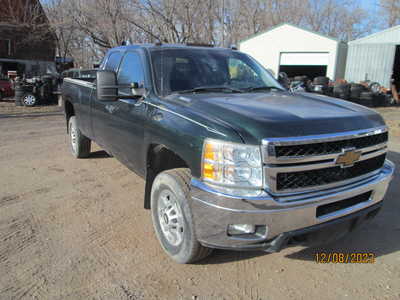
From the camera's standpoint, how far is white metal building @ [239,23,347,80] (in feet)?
69.8

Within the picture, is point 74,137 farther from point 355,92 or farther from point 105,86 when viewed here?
point 355,92

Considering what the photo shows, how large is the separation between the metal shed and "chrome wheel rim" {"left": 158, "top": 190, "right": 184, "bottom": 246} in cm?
2079

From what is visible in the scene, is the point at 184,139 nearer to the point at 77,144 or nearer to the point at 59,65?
the point at 77,144

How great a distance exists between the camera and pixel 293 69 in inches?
977

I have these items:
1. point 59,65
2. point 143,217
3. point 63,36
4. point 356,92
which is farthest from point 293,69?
point 143,217

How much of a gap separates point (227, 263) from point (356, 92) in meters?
15.5

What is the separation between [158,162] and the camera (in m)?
3.35

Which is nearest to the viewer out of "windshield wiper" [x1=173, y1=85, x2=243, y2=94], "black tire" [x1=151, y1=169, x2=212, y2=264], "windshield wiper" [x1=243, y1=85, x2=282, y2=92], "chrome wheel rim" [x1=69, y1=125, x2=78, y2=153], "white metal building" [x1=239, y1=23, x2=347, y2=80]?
"black tire" [x1=151, y1=169, x2=212, y2=264]

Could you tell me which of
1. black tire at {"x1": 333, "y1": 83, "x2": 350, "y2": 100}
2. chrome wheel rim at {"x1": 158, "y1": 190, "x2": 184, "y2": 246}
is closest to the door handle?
chrome wheel rim at {"x1": 158, "y1": 190, "x2": 184, "y2": 246}

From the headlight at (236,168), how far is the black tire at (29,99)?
13963 mm

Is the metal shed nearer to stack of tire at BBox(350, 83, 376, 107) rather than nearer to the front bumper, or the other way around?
stack of tire at BBox(350, 83, 376, 107)

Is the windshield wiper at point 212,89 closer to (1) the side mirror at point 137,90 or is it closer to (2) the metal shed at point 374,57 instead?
(1) the side mirror at point 137,90

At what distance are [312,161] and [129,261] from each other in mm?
1815

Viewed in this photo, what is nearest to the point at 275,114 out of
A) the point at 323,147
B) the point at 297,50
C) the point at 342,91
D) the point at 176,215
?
the point at 323,147
